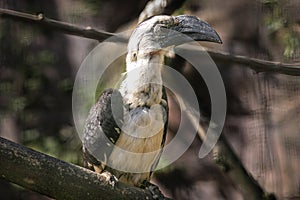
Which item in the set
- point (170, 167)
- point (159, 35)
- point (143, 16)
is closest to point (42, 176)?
point (159, 35)

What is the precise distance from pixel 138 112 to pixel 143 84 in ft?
0.41

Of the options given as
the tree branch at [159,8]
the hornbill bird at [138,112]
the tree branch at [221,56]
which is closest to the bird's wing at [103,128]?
the hornbill bird at [138,112]

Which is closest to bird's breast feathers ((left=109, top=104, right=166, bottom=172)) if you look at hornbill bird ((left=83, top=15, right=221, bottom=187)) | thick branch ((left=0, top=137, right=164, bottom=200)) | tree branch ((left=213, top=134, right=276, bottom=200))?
hornbill bird ((left=83, top=15, right=221, bottom=187))

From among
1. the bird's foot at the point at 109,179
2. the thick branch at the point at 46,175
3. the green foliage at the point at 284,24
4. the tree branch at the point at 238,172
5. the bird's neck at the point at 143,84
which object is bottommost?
the tree branch at the point at 238,172

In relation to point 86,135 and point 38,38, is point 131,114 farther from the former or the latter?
point 38,38

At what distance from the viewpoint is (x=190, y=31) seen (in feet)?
9.85

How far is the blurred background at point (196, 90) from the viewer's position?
4.23 m

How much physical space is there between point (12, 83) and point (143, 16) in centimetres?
104

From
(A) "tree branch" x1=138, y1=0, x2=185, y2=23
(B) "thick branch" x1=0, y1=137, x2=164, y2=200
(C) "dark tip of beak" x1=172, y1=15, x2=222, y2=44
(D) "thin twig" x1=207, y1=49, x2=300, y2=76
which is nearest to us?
(B) "thick branch" x1=0, y1=137, x2=164, y2=200

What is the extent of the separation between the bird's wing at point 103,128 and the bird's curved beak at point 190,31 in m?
0.33

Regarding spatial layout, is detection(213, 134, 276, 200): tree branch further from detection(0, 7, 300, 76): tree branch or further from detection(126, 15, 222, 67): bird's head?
detection(126, 15, 222, 67): bird's head

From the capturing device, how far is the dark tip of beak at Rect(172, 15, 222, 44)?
9.77 ft

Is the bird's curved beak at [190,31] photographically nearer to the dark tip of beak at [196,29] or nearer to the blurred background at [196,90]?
the dark tip of beak at [196,29]

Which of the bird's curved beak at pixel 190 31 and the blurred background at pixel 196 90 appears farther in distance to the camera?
the blurred background at pixel 196 90
